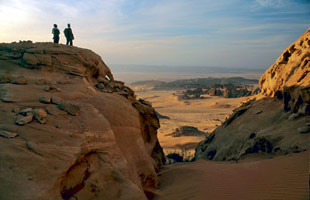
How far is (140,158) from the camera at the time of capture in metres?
6.11

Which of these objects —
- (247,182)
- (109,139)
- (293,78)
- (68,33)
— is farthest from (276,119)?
(68,33)

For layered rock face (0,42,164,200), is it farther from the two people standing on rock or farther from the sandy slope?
Result: the two people standing on rock

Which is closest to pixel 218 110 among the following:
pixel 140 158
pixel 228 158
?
pixel 228 158

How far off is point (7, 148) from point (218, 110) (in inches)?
1033

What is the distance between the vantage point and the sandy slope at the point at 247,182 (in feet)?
15.1

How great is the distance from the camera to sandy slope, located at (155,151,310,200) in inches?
181

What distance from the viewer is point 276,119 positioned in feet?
26.7

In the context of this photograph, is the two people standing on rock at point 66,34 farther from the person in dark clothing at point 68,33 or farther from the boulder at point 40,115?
the boulder at point 40,115

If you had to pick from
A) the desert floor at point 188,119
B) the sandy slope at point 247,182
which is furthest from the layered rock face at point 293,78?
the desert floor at point 188,119

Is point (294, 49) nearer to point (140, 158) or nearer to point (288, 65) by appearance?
point (288, 65)

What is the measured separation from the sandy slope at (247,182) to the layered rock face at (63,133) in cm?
78

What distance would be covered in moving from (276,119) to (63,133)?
6717 millimetres

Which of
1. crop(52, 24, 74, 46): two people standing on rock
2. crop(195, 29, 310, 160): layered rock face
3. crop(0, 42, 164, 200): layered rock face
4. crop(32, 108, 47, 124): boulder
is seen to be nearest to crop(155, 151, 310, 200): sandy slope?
Result: crop(0, 42, 164, 200): layered rock face

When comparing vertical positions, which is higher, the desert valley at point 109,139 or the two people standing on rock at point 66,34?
the two people standing on rock at point 66,34
